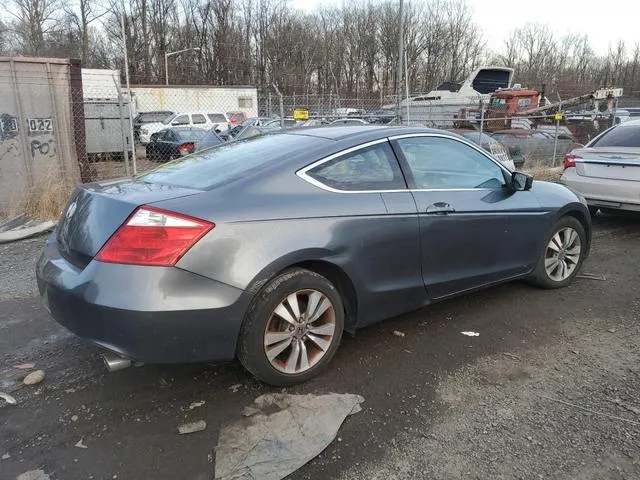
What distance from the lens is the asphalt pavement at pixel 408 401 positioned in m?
2.52

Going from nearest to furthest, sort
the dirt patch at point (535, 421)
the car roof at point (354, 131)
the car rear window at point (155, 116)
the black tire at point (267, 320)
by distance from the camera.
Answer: the dirt patch at point (535, 421)
the black tire at point (267, 320)
the car roof at point (354, 131)
the car rear window at point (155, 116)

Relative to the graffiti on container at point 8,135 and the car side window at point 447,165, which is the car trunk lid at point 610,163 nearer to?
the car side window at point 447,165

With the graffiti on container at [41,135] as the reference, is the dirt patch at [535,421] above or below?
below

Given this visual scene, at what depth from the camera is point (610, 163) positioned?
22.5 ft

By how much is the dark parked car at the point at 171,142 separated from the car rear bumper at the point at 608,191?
12.0m

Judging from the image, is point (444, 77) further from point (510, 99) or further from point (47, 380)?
point (47, 380)

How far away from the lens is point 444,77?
219ft

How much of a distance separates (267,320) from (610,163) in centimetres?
585

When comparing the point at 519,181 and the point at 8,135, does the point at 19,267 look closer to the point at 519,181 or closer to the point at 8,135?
the point at 8,135

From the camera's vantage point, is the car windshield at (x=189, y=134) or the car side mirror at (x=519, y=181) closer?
the car side mirror at (x=519, y=181)

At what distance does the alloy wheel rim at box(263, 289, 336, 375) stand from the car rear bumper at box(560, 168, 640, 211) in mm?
5232

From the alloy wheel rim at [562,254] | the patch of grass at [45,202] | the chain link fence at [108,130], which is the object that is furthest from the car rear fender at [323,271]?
the patch of grass at [45,202]

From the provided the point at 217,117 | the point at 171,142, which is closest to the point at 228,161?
the point at 171,142

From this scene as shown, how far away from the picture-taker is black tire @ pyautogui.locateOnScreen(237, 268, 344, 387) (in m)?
2.87
